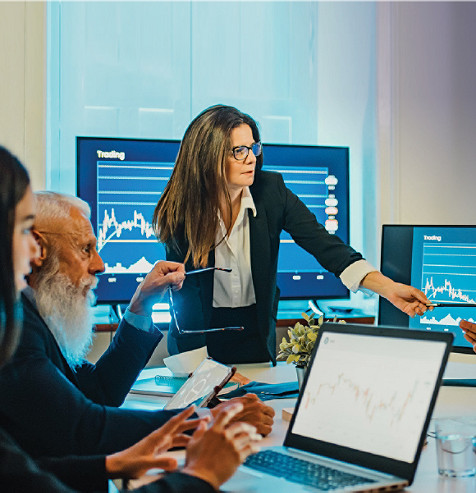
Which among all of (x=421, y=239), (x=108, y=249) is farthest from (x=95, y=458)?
(x=108, y=249)

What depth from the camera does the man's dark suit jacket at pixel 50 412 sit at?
52.2 inches

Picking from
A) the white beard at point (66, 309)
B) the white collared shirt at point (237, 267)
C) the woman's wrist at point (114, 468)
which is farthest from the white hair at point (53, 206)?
the white collared shirt at point (237, 267)

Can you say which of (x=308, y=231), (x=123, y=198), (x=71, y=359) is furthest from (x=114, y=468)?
(x=123, y=198)

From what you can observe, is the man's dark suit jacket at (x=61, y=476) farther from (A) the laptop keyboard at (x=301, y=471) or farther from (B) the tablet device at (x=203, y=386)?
(B) the tablet device at (x=203, y=386)

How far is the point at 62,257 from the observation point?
162 cm

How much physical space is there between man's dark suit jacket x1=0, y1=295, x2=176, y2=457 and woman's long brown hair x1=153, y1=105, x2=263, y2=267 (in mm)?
1069

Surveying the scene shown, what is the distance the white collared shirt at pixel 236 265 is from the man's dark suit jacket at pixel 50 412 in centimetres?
107

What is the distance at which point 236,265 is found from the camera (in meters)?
2.56

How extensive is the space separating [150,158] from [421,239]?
1.48 meters

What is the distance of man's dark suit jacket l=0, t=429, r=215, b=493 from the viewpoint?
3.30 feet

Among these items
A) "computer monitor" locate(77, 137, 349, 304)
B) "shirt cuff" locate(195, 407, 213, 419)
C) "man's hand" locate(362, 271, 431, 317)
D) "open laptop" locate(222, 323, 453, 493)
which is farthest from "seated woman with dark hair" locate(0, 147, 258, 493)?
"computer monitor" locate(77, 137, 349, 304)

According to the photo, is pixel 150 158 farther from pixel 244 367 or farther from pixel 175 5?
pixel 244 367

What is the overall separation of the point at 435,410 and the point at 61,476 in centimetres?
98

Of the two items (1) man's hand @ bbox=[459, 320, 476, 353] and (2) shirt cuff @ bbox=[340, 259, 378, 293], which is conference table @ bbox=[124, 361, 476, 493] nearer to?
(1) man's hand @ bbox=[459, 320, 476, 353]
